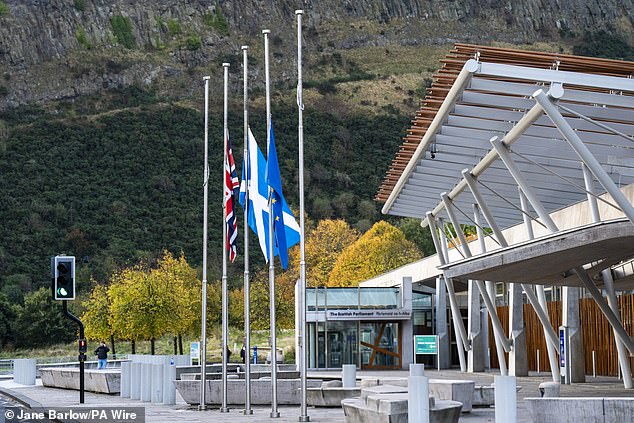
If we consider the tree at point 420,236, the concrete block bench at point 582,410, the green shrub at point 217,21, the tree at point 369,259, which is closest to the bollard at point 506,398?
the concrete block bench at point 582,410

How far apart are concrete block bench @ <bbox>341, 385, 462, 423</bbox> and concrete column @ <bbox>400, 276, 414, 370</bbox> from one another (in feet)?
105

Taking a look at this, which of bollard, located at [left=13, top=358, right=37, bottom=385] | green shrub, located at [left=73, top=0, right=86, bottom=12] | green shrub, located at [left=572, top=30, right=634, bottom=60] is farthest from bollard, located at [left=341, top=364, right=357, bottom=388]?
green shrub, located at [left=73, top=0, right=86, bottom=12]

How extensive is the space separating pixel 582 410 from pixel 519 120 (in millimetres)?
11390

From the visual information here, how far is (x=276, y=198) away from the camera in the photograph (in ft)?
74.8

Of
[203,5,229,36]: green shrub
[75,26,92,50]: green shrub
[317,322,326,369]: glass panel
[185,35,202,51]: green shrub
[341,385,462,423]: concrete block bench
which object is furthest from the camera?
[203,5,229,36]: green shrub

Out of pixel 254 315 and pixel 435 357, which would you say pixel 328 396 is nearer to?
pixel 435 357

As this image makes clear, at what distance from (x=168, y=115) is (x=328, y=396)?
111863 millimetres

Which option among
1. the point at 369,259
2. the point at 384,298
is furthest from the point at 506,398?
the point at 369,259

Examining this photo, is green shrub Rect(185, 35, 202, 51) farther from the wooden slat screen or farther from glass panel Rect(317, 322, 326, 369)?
→ the wooden slat screen

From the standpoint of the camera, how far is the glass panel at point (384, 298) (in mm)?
51375

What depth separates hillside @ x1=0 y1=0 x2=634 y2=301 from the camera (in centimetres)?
10719

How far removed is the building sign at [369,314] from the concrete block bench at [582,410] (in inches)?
1354

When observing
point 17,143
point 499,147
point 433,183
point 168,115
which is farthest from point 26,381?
point 168,115

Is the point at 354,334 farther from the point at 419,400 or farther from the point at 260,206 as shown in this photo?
the point at 419,400
